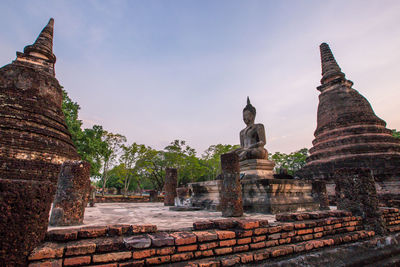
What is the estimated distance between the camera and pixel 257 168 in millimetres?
6789

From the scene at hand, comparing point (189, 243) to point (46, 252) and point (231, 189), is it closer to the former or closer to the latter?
point (46, 252)

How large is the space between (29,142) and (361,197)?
11861 mm

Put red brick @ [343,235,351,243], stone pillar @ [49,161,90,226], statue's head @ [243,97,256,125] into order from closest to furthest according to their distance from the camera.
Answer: red brick @ [343,235,351,243] → stone pillar @ [49,161,90,226] → statue's head @ [243,97,256,125]

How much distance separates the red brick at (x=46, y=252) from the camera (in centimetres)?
183

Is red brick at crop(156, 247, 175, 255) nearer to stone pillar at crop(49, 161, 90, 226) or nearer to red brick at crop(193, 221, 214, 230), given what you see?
red brick at crop(193, 221, 214, 230)

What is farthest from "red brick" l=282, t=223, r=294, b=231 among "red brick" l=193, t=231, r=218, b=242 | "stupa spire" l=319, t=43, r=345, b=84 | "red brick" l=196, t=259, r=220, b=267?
"stupa spire" l=319, t=43, r=345, b=84

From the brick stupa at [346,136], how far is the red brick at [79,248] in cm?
1319

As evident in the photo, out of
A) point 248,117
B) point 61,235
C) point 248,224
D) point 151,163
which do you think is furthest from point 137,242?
point 151,163

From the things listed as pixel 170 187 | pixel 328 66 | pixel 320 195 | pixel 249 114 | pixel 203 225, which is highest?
pixel 328 66

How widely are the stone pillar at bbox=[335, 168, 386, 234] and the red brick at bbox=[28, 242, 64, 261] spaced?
5.00m

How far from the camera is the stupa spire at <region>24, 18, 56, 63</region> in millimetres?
13585

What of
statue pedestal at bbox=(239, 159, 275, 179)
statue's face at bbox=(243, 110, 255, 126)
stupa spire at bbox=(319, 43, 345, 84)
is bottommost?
statue pedestal at bbox=(239, 159, 275, 179)

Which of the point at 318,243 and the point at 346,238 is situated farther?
the point at 346,238

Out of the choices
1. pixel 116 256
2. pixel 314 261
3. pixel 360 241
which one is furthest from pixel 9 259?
pixel 360 241
